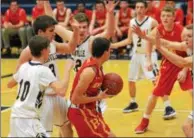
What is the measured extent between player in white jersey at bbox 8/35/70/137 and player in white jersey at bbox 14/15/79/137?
1.51 feet

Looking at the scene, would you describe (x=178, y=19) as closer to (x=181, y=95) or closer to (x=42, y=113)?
(x=181, y=95)

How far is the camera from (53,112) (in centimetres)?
536

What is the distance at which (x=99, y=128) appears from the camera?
4.91m

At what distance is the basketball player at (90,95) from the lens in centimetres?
479

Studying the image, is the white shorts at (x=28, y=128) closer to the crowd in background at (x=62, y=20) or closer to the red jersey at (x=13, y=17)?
the crowd in background at (x=62, y=20)

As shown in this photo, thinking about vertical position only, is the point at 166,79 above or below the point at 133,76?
above

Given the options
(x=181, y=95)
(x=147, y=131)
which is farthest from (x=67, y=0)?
(x=147, y=131)

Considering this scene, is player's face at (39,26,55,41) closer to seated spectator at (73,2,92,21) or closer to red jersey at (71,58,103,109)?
red jersey at (71,58,103,109)

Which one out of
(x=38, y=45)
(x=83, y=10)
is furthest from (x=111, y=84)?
(x=83, y=10)

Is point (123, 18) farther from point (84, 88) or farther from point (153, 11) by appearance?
point (84, 88)

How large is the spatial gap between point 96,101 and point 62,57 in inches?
376

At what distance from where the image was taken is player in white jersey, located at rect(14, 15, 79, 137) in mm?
5172

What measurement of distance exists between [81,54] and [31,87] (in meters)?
1.76

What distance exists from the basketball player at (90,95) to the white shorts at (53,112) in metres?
0.30
